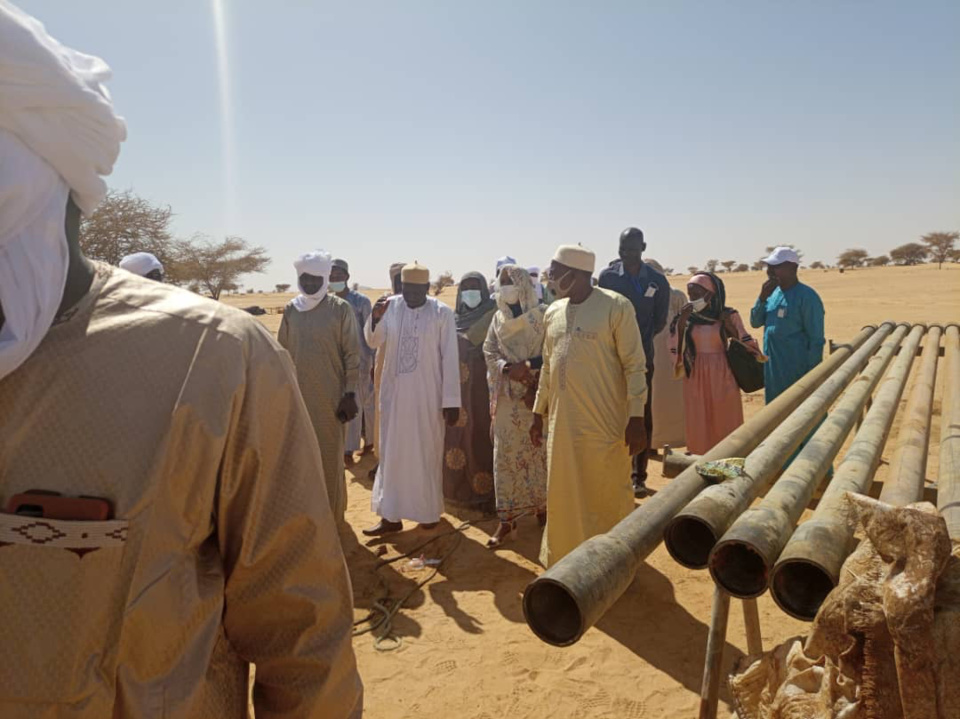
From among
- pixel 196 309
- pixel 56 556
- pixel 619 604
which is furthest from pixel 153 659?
pixel 619 604

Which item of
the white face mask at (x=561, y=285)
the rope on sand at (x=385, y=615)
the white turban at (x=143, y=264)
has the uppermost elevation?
the white turban at (x=143, y=264)

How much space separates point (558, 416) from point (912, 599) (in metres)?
3.25

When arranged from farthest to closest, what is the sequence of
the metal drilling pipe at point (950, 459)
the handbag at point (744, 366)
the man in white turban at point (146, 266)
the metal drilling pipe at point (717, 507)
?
the man in white turban at point (146, 266) → the handbag at point (744, 366) → the metal drilling pipe at point (950, 459) → the metal drilling pipe at point (717, 507)

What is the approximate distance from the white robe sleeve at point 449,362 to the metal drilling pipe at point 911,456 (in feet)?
10.3

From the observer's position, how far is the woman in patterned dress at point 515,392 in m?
5.15

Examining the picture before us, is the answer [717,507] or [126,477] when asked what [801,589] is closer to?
[717,507]

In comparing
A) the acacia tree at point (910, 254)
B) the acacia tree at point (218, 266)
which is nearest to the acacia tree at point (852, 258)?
the acacia tree at point (910, 254)

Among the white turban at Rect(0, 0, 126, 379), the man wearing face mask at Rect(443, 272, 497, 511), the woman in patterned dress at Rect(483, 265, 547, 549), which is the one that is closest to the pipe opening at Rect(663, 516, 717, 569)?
the white turban at Rect(0, 0, 126, 379)

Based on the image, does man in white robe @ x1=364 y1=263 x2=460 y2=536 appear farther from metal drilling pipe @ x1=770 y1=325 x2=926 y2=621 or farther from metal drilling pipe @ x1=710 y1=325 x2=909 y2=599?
metal drilling pipe @ x1=770 y1=325 x2=926 y2=621

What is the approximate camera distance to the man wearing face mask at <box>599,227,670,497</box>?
20.5 feet

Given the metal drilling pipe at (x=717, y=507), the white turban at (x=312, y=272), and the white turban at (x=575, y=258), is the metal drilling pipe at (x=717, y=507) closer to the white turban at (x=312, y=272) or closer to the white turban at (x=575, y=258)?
the white turban at (x=575, y=258)

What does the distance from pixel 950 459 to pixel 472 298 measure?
14.5 ft

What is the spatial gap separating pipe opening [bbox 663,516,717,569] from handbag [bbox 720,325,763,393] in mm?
4843

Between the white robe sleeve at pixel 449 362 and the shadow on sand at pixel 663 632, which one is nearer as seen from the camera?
the shadow on sand at pixel 663 632
